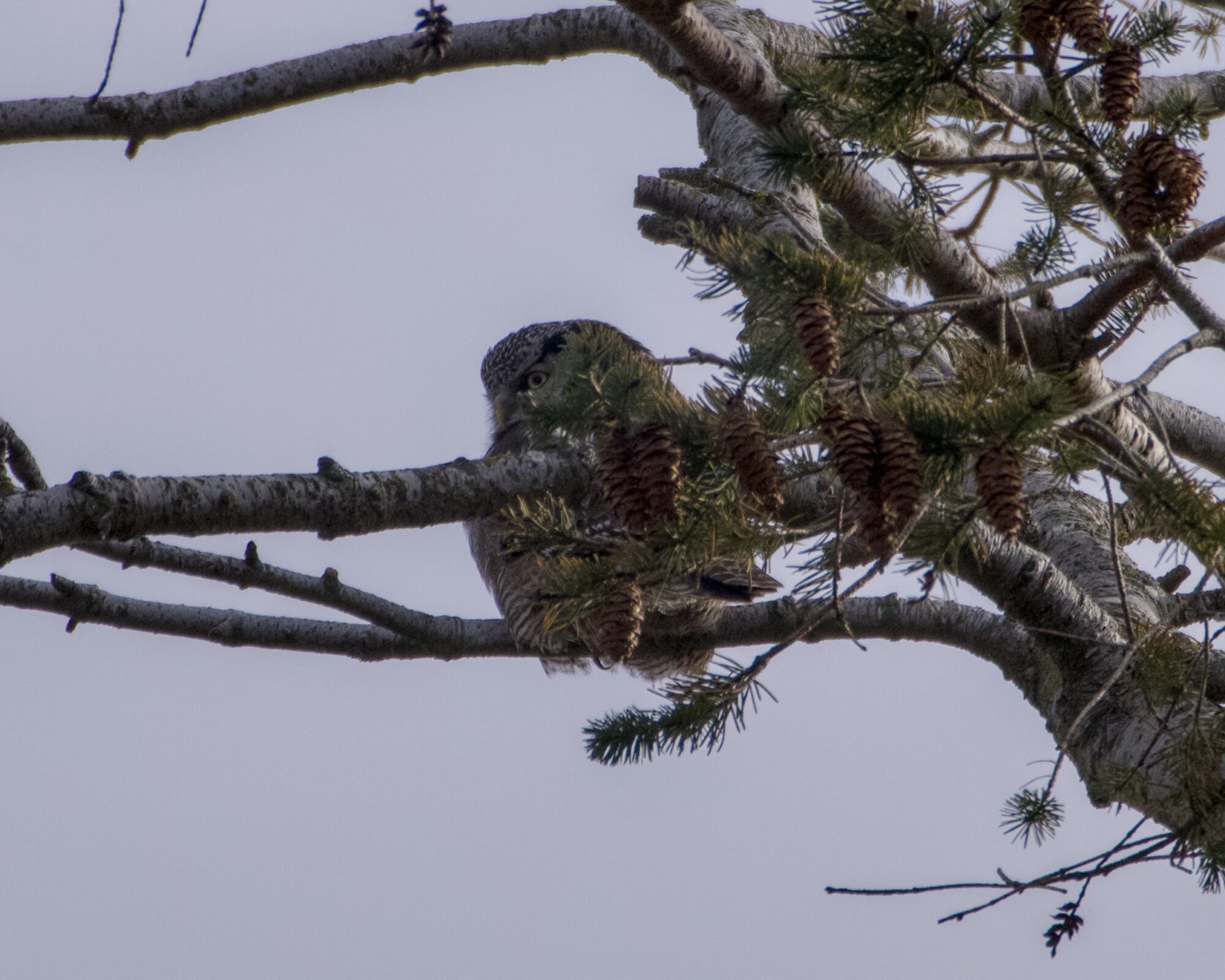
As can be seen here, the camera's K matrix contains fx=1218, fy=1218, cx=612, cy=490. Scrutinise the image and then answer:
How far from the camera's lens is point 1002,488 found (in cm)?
167

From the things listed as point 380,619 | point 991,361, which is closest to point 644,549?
point 991,361

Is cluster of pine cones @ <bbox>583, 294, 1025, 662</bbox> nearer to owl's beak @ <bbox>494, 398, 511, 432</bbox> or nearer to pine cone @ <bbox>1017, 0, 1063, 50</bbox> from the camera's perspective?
pine cone @ <bbox>1017, 0, 1063, 50</bbox>

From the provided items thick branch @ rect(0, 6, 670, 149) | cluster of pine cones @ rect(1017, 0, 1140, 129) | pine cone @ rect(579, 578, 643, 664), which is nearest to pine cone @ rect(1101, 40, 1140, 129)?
cluster of pine cones @ rect(1017, 0, 1140, 129)

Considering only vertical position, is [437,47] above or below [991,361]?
above

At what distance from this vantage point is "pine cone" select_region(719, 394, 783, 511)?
183 centimetres

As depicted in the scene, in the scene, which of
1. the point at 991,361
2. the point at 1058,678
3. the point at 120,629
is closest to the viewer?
the point at 991,361

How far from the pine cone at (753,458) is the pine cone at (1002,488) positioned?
30 cm

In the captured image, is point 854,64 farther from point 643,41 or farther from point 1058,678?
point 643,41

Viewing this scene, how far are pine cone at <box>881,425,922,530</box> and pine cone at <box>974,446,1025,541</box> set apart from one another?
90 millimetres

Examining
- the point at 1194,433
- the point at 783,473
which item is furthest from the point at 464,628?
the point at 1194,433

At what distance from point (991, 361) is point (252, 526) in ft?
4.59

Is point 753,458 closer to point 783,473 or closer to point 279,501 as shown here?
point 783,473

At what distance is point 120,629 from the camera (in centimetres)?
305

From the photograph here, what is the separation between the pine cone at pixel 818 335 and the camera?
1795 mm
